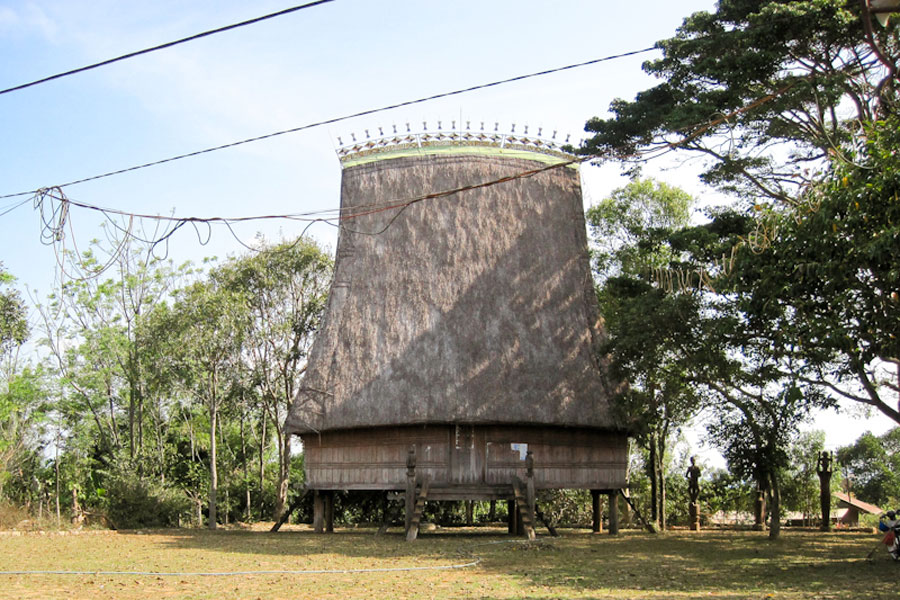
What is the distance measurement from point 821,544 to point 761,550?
2.98m

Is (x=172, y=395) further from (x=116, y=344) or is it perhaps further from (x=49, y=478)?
(x=49, y=478)

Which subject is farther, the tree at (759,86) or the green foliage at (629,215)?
the green foliage at (629,215)

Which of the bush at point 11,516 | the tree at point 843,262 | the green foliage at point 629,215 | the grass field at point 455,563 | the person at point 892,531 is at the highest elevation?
the green foliage at point 629,215

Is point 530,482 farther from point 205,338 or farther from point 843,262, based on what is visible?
point 205,338

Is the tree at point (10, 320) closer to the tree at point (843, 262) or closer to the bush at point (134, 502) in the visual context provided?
the bush at point (134, 502)

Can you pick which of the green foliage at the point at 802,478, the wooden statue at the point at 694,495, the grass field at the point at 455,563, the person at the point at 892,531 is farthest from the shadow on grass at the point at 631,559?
the green foliage at the point at 802,478

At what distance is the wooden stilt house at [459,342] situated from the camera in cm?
2158

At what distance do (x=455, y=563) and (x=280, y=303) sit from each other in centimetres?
1738

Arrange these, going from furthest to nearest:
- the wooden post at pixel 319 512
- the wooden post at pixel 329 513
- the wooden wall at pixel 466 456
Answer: the wooden post at pixel 329 513
the wooden post at pixel 319 512
the wooden wall at pixel 466 456

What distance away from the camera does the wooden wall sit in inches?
848

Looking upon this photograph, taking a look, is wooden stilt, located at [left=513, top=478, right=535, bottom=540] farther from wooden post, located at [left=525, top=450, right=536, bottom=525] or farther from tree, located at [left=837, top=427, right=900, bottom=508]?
tree, located at [left=837, top=427, right=900, bottom=508]

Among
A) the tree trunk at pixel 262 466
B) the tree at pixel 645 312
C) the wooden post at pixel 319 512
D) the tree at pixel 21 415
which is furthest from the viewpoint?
the tree trunk at pixel 262 466

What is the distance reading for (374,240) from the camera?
24125 millimetres

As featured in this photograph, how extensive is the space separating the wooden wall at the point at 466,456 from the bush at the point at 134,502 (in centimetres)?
574
